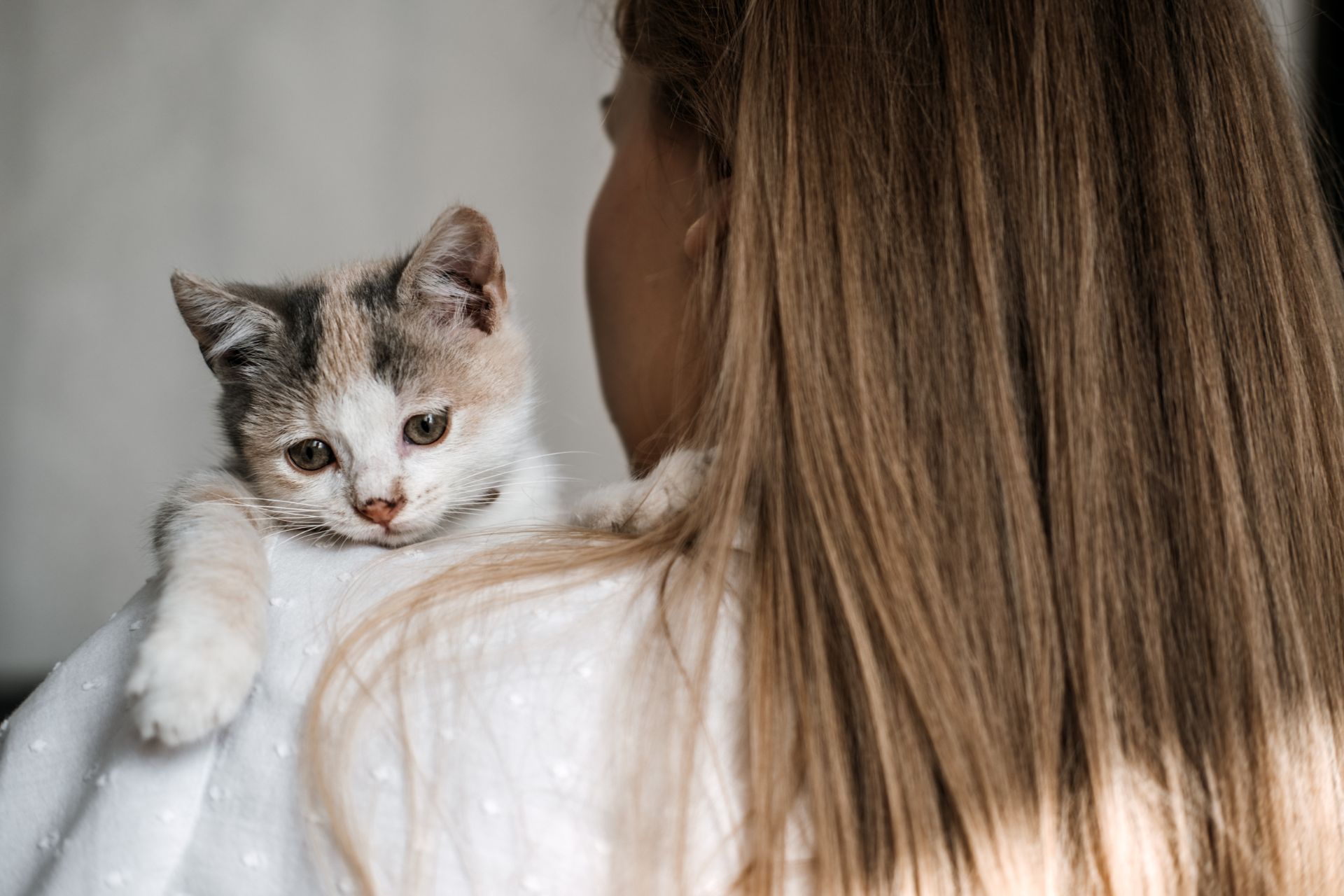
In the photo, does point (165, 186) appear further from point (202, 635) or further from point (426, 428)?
point (202, 635)

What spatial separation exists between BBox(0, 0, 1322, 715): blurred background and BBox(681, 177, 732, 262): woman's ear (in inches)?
56.5

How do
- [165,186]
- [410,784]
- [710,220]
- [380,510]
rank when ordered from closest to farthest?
1. [410,784]
2. [710,220]
3. [380,510]
4. [165,186]

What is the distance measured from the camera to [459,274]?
1.20 m

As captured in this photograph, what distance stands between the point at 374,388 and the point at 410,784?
575mm

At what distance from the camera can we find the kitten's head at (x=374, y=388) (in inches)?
41.7

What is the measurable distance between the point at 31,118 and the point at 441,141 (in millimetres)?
1018

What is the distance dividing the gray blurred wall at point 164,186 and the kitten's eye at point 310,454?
1.45 metres

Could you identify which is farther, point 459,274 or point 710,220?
point 459,274

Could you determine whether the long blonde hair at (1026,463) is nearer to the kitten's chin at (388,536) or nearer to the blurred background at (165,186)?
the kitten's chin at (388,536)

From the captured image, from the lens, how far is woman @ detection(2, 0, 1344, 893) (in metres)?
0.65

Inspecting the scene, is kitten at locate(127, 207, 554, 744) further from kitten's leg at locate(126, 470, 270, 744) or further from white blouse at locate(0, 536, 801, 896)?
white blouse at locate(0, 536, 801, 896)

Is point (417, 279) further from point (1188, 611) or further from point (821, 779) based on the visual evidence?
point (1188, 611)

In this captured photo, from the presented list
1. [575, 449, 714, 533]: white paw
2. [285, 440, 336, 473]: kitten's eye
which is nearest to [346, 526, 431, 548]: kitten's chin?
[285, 440, 336, 473]: kitten's eye

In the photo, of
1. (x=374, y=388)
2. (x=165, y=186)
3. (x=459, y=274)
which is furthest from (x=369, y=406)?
(x=165, y=186)
